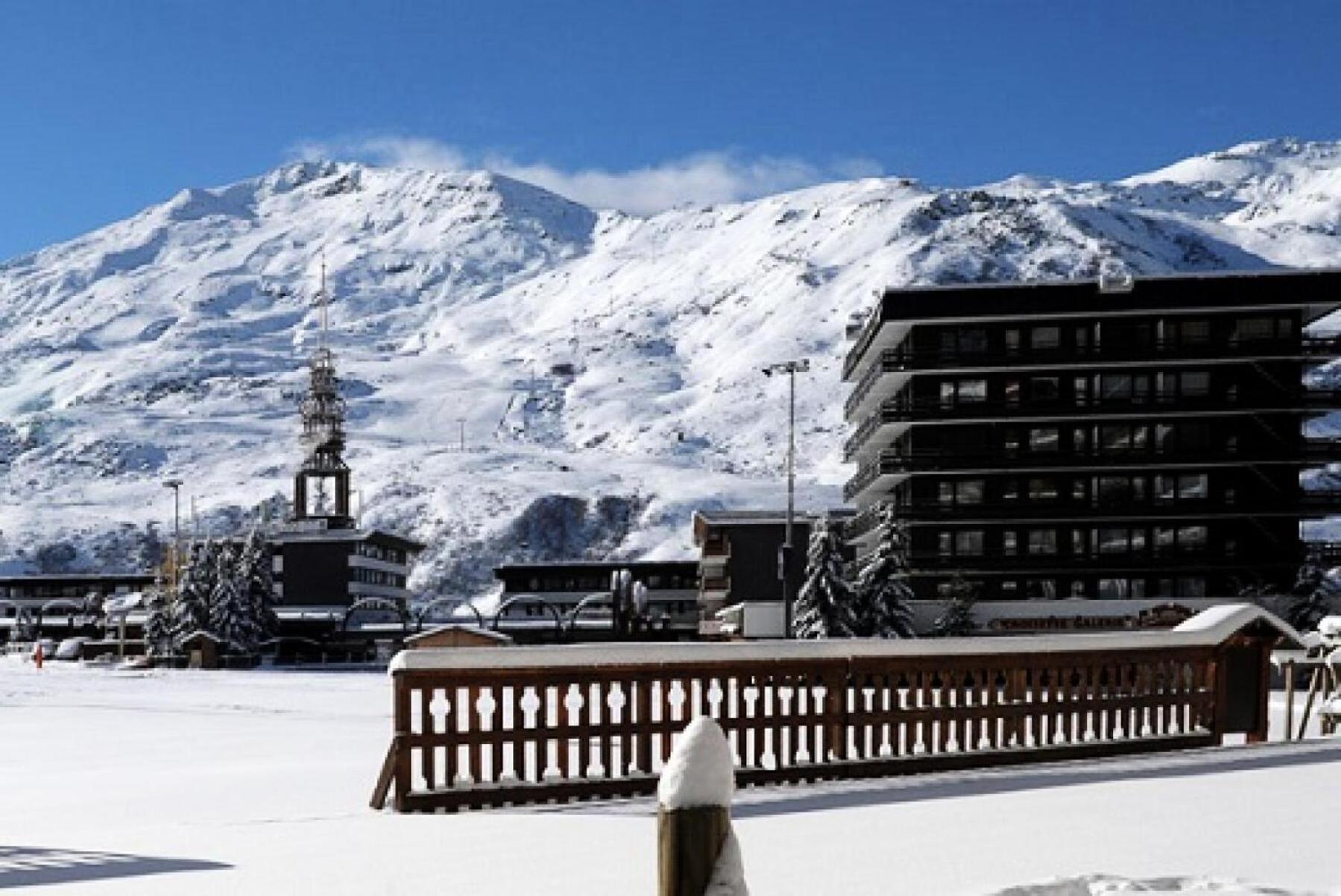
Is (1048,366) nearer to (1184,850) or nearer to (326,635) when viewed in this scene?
(326,635)

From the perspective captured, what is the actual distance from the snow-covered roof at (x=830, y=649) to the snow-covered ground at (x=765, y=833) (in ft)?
3.64

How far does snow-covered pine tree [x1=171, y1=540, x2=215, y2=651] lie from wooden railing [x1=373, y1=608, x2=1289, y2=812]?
77.0 meters

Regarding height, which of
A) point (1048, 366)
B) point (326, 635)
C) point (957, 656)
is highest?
point (1048, 366)

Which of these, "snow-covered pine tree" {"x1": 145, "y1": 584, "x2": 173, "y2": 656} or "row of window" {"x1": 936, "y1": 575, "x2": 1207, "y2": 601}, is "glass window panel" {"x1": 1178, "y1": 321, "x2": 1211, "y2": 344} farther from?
"snow-covered pine tree" {"x1": 145, "y1": 584, "x2": 173, "y2": 656}

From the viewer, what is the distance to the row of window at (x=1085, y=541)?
227ft

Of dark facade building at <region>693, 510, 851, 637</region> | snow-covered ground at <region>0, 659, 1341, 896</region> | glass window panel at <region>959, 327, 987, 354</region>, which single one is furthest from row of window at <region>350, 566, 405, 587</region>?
snow-covered ground at <region>0, 659, 1341, 896</region>

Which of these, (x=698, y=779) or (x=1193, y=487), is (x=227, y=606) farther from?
(x=698, y=779)

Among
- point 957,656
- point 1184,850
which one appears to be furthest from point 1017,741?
point 1184,850

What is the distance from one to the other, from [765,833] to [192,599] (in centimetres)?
8495

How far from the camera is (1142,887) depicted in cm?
756

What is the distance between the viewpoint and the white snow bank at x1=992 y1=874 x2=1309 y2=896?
24.0 ft

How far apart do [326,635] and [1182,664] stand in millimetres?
91312

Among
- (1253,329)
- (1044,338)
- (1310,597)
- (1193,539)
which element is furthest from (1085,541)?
(1253,329)

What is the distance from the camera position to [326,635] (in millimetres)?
103438
